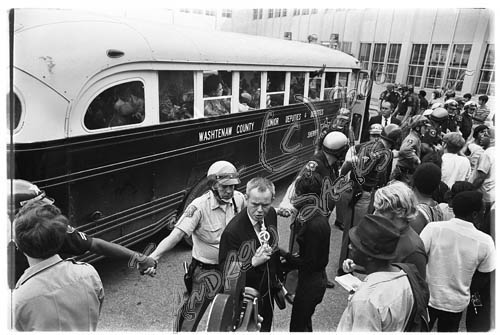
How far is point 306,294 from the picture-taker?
2.42 m

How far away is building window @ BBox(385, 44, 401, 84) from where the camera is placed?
431 cm

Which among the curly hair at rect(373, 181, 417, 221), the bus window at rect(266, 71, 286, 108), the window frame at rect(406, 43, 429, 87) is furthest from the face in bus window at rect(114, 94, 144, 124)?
the window frame at rect(406, 43, 429, 87)

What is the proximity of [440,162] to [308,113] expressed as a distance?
2.38 meters

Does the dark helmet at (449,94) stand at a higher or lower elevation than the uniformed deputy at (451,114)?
higher

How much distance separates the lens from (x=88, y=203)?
2.88 metres

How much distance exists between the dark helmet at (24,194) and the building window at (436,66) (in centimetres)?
422

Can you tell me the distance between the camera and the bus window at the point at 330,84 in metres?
6.07

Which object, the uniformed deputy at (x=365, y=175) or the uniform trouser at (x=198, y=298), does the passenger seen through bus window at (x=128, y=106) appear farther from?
the uniformed deputy at (x=365, y=175)

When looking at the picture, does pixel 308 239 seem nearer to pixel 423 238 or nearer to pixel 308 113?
pixel 423 238

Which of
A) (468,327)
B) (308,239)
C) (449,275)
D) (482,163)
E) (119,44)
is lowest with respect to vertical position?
(468,327)

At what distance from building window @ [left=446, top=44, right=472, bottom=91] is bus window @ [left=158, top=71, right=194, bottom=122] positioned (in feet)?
9.37

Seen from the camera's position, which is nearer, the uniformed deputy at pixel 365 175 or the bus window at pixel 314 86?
the uniformed deputy at pixel 365 175

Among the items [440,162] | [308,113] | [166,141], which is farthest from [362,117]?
[166,141]

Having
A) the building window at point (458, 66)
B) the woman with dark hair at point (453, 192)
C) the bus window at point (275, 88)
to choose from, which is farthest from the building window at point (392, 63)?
the woman with dark hair at point (453, 192)
